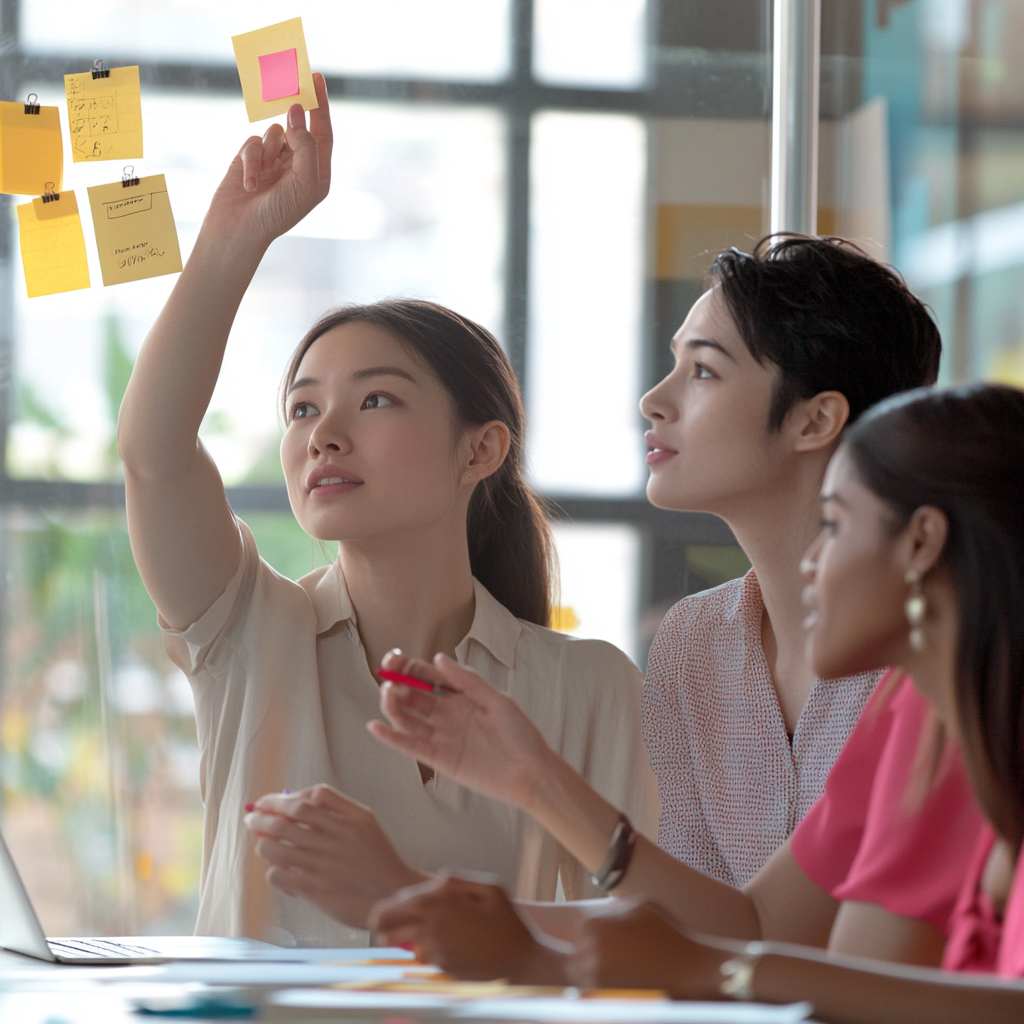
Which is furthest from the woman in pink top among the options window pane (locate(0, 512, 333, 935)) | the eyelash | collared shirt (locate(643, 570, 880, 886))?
window pane (locate(0, 512, 333, 935))

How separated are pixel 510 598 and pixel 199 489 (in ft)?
1.49

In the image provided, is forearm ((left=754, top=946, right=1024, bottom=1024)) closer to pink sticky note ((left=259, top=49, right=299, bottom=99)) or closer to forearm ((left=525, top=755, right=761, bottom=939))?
forearm ((left=525, top=755, right=761, bottom=939))

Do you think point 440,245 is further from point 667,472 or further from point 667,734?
point 667,734

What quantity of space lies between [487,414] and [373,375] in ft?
0.52

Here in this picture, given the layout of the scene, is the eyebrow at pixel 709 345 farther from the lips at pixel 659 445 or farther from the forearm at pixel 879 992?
the forearm at pixel 879 992

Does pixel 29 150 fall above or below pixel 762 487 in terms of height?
above

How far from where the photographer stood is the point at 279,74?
158cm

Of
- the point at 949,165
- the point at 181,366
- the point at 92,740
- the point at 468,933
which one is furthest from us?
the point at 949,165

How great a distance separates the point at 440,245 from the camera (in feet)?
6.92

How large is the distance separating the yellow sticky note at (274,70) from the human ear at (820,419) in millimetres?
625

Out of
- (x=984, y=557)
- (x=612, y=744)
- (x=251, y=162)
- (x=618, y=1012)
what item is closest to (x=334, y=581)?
(x=612, y=744)

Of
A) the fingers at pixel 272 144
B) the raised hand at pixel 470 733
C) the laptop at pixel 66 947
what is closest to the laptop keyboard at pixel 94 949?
the laptop at pixel 66 947

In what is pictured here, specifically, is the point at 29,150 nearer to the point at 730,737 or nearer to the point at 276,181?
the point at 276,181

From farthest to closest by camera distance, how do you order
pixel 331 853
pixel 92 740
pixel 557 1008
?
pixel 92 740 → pixel 331 853 → pixel 557 1008
